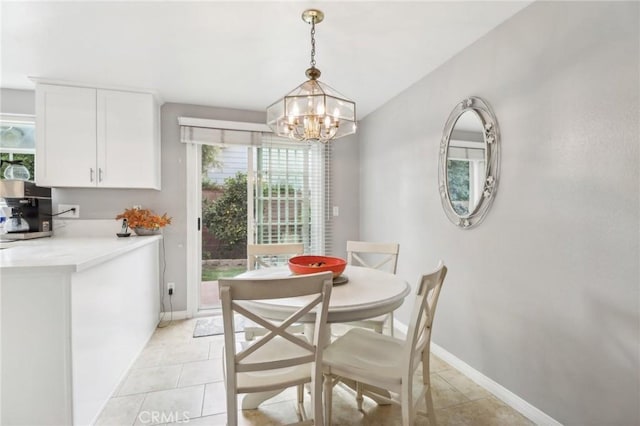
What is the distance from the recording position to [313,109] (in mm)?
1774

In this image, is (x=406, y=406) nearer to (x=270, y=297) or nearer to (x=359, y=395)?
(x=359, y=395)

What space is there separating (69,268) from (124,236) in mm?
1565

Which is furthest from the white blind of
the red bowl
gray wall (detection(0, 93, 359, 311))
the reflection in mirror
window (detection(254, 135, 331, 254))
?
the reflection in mirror

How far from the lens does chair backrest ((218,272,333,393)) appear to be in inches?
44.7

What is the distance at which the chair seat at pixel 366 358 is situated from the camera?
4.48ft

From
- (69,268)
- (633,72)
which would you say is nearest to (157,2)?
(69,268)

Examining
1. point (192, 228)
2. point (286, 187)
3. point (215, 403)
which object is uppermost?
point (286, 187)

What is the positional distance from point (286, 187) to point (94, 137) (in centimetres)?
193

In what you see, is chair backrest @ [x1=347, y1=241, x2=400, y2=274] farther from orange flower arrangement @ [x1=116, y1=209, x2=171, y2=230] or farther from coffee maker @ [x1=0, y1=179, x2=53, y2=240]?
coffee maker @ [x1=0, y1=179, x2=53, y2=240]

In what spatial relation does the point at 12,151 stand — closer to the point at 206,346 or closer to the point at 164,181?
the point at 164,181

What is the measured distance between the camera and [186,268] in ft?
10.8

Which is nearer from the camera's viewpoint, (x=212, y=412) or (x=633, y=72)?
(x=633, y=72)

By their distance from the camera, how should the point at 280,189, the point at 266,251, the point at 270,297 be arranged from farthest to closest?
the point at 280,189
the point at 266,251
the point at 270,297

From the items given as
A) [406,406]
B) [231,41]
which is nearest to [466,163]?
[406,406]
